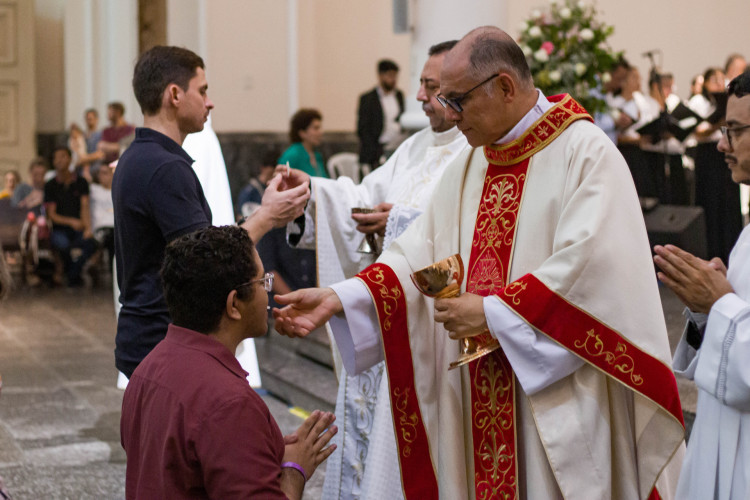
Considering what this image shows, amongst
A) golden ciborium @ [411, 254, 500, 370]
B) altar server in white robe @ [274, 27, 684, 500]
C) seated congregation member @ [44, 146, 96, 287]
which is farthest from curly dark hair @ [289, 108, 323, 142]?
golden ciborium @ [411, 254, 500, 370]

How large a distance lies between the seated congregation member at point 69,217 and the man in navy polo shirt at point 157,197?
7850mm

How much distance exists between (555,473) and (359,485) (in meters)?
1.20

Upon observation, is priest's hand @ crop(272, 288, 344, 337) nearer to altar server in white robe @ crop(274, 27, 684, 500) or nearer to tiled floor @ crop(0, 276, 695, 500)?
altar server in white robe @ crop(274, 27, 684, 500)

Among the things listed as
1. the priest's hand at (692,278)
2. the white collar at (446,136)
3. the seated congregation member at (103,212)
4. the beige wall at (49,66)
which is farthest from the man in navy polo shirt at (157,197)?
the beige wall at (49,66)

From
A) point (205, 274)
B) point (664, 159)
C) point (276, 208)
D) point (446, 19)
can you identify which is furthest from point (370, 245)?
point (664, 159)

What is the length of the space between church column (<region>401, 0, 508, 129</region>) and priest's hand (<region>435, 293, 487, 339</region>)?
353 centimetres

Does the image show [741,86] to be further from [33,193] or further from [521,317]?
[33,193]

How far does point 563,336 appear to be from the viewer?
2475mm

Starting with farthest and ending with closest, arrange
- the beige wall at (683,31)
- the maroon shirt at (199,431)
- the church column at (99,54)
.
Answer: the beige wall at (683,31) < the church column at (99,54) < the maroon shirt at (199,431)

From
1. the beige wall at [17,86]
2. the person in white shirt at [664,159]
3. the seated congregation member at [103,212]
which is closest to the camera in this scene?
the person in white shirt at [664,159]

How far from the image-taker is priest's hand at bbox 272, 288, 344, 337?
2.61 meters

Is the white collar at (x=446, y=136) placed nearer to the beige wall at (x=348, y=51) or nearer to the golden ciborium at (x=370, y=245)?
the golden ciborium at (x=370, y=245)

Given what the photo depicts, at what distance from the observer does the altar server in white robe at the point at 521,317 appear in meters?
2.48

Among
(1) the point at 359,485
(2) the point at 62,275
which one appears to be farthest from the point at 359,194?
(2) the point at 62,275
